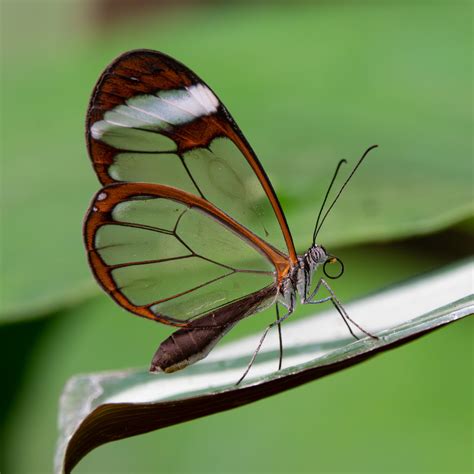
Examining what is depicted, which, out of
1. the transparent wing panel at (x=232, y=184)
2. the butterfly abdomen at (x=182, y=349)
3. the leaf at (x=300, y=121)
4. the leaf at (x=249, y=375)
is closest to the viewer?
the leaf at (x=249, y=375)

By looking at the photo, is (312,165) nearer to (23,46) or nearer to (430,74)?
(430,74)

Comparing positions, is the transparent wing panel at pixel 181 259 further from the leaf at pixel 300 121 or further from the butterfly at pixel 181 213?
the leaf at pixel 300 121

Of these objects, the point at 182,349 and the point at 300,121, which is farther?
the point at 300,121

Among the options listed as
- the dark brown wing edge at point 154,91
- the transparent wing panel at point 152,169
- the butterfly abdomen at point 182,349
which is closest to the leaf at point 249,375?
the butterfly abdomen at point 182,349

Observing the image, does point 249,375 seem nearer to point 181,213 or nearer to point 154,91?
point 181,213

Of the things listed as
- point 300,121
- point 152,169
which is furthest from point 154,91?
point 300,121

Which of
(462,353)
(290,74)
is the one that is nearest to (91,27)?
(290,74)
